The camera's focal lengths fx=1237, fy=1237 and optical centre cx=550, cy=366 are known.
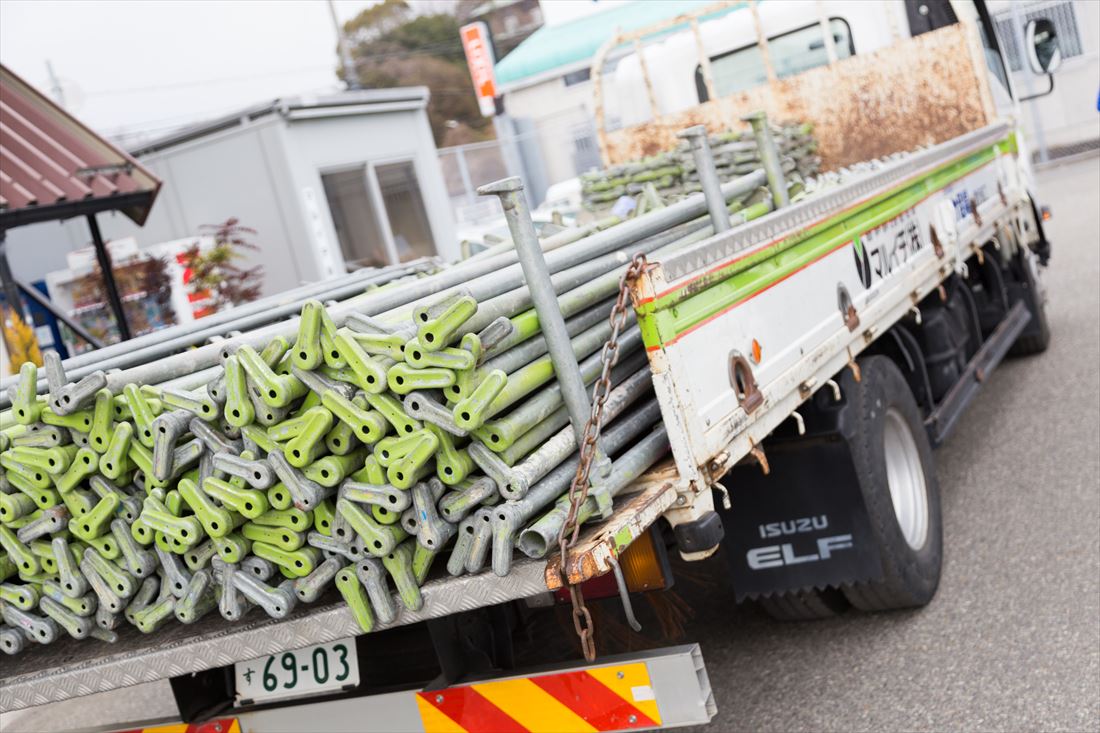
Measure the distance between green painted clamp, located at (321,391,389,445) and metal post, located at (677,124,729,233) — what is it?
201cm

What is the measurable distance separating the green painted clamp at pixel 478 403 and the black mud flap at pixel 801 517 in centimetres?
190

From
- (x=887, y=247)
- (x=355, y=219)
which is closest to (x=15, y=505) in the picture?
(x=887, y=247)

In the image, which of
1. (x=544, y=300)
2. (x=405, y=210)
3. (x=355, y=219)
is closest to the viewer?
(x=544, y=300)

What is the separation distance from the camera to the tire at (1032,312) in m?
8.66

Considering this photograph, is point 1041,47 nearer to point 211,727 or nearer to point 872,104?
point 872,104

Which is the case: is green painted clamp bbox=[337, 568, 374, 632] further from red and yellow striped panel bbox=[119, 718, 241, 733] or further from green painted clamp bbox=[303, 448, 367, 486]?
red and yellow striped panel bbox=[119, 718, 241, 733]

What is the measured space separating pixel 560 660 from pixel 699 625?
1.89m

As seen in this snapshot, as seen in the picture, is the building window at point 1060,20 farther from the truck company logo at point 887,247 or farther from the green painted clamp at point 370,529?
the green painted clamp at point 370,529

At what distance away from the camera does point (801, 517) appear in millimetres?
→ 4520

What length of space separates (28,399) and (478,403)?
1.25 meters

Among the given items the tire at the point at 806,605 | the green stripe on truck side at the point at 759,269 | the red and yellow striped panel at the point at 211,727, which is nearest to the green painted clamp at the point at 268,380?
the green stripe on truck side at the point at 759,269

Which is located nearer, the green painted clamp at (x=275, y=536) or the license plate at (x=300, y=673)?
the green painted clamp at (x=275, y=536)

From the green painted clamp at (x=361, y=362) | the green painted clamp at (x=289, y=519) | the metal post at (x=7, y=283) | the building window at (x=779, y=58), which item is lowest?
the green painted clamp at (x=289, y=519)

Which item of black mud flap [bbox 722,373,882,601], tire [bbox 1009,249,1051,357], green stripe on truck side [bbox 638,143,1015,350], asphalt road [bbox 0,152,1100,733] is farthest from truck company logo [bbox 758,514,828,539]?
tire [bbox 1009,249,1051,357]
